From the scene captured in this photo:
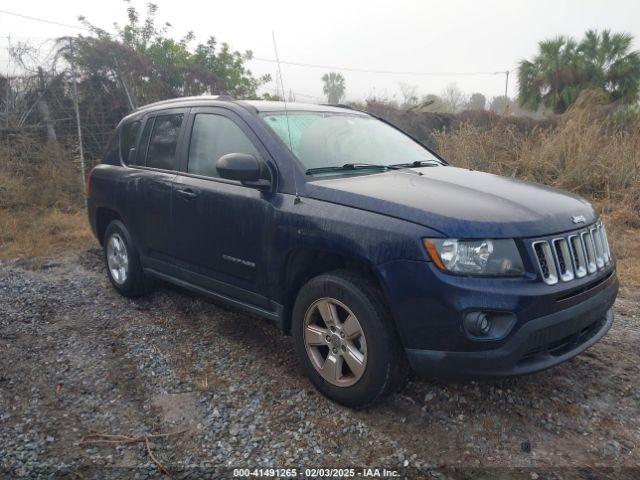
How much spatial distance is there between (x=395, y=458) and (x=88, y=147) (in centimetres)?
953

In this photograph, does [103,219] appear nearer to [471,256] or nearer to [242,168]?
[242,168]

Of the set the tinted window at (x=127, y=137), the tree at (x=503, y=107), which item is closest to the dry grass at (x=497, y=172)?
the tree at (x=503, y=107)

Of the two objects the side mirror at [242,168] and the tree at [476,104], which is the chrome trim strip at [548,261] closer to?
the side mirror at [242,168]

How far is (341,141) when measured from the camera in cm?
359

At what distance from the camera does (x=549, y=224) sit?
260 centimetres

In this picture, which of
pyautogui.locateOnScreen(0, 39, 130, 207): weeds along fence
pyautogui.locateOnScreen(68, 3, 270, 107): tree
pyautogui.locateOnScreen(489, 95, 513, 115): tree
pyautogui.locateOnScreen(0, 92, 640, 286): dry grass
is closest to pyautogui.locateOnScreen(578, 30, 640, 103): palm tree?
pyautogui.locateOnScreen(489, 95, 513, 115): tree

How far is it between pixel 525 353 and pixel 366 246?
917 millimetres

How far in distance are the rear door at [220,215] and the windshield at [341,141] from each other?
0.82ft

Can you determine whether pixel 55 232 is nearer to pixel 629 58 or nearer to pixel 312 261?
pixel 312 261

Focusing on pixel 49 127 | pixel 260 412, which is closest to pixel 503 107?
pixel 49 127

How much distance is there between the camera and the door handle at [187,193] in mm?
3693

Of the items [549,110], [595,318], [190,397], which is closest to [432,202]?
[595,318]

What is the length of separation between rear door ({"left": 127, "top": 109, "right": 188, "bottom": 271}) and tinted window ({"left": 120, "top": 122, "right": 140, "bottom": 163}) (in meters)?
0.14

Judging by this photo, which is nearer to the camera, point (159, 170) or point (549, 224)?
point (549, 224)
